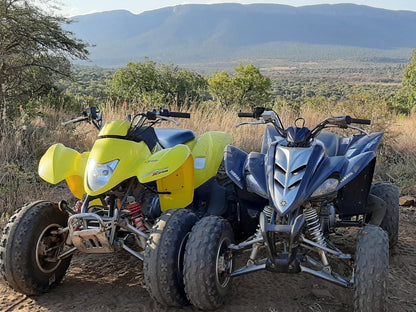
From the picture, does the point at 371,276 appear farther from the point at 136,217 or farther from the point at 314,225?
the point at 136,217

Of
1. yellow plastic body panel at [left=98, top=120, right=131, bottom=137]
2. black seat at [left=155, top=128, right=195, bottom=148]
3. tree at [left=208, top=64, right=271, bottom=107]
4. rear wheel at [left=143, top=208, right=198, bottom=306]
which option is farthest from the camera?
tree at [left=208, top=64, right=271, bottom=107]

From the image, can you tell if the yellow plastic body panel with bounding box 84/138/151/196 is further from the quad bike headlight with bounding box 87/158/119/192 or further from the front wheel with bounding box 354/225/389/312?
the front wheel with bounding box 354/225/389/312

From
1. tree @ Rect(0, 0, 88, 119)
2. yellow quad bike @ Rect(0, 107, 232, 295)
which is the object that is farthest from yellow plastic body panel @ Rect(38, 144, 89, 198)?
tree @ Rect(0, 0, 88, 119)

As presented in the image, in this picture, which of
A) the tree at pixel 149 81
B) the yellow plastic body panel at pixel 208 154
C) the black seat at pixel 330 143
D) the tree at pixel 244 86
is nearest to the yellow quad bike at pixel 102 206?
the yellow plastic body panel at pixel 208 154

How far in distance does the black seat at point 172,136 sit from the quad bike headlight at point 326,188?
155 cm

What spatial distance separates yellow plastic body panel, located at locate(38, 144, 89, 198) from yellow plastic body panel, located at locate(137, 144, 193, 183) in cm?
58

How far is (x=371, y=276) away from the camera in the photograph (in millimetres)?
2799

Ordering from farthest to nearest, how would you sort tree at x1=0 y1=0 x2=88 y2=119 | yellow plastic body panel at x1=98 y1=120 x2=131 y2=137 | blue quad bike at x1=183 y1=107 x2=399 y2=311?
tree at x1=0 y1=0 x2=88 y2=119, yellow plastic body panel at x1=98 y1=120 x2=131 y2=137, blue quad bike at x1=183 y1=107 x2=399 y2=311

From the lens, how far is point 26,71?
12.9 m

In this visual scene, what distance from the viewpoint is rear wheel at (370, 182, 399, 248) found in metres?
4.18

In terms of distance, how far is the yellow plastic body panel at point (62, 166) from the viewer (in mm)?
3520

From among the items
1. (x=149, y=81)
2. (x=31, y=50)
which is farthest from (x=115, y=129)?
(x=149, y=81)

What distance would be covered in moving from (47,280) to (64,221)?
0.45 metres

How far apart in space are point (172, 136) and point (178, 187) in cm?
76
